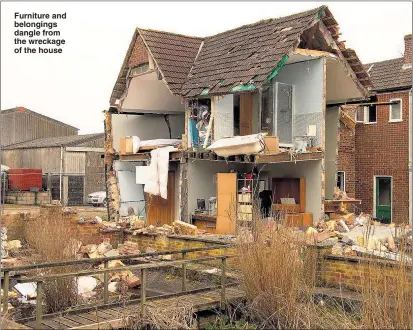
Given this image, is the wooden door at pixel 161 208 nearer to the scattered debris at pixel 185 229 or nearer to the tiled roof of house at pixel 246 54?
the tiled roof of house at pixel 246 54

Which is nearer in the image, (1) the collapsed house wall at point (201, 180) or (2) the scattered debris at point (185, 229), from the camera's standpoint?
(2) the scattered debris at point (185, 229)

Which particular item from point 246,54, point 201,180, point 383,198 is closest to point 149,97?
point 201,180

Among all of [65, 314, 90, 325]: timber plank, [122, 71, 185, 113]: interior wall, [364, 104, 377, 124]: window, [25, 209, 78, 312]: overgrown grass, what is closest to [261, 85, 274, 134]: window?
[122, 71, 185, 113]: interior wall

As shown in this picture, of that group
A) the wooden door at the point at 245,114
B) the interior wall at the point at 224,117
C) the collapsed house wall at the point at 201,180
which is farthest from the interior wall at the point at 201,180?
the wooden door at the point at 245,114

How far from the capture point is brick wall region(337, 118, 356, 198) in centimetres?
2414

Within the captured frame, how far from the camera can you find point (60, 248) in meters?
10.7

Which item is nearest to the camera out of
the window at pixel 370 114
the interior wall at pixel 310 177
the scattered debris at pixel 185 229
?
the scattered debris at pixel 185 229

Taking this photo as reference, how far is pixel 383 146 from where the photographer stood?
23688mm

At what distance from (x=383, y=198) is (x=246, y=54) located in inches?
399

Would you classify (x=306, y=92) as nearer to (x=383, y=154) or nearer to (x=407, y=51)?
(x=383, y=154)

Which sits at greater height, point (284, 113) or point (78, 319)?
point (284, 113)

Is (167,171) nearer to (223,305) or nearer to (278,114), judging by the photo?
(278,114)

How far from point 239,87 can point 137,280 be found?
6.75 m

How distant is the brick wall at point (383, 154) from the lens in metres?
22.8
